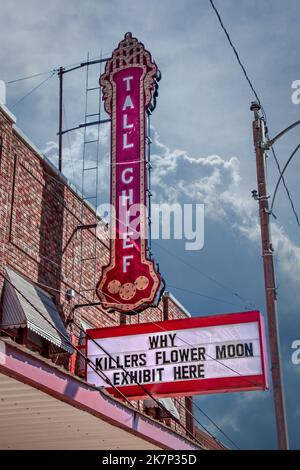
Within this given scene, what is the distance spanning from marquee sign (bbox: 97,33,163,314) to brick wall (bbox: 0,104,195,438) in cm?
100

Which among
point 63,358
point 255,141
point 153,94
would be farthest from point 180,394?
point 153,94

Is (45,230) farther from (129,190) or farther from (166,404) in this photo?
(166,404)

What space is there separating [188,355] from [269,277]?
12.2ft

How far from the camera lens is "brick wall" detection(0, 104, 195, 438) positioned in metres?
16.2

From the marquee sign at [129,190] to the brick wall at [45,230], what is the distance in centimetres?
100

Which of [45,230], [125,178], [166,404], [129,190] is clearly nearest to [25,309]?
[45,230]

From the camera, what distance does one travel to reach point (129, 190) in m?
18.5

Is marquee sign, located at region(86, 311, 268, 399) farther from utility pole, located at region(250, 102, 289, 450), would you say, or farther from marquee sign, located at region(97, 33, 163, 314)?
utility pole, located at region(250, 102, 289, 450)

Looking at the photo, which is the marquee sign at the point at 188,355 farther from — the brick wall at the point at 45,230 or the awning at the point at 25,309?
the brick wall at the point at 45,230

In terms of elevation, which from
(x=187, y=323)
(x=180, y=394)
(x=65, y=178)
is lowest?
(x=180, y=394)
